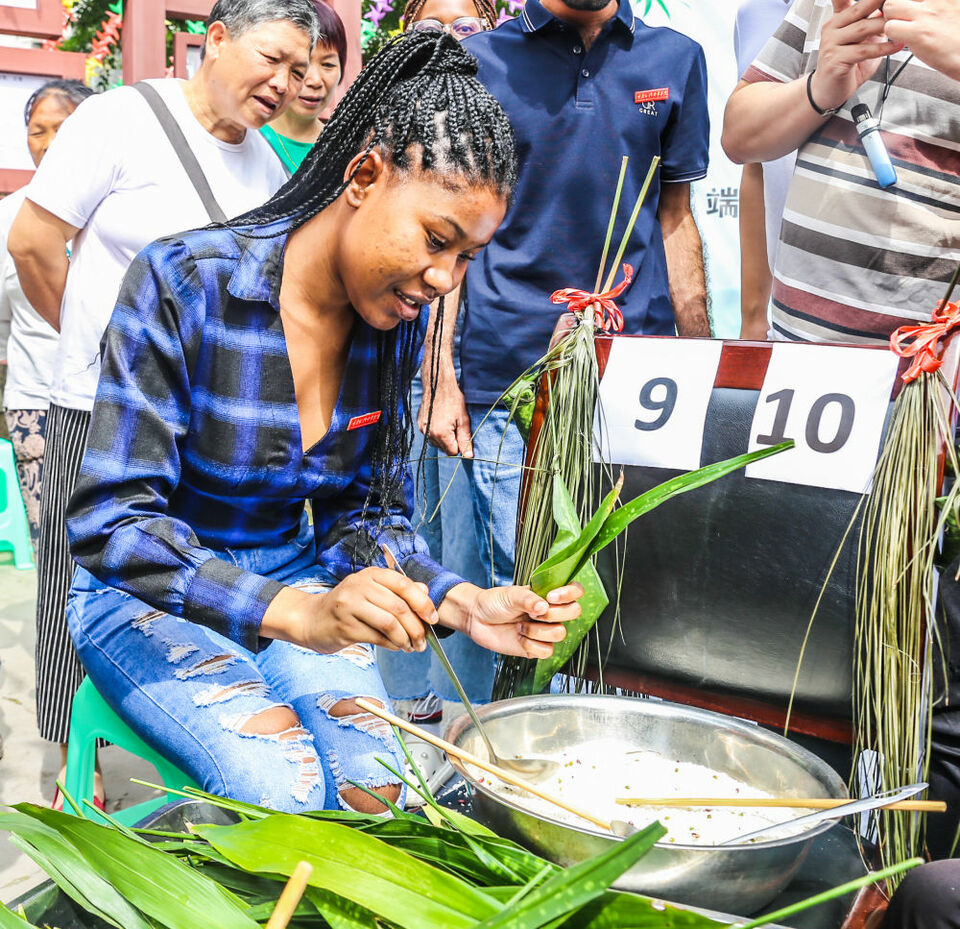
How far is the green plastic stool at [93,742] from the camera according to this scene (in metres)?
1.33

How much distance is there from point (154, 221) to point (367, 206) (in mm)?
933

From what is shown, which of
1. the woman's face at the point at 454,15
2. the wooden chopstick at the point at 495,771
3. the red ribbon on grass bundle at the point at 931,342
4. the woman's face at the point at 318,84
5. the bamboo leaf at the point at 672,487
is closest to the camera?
the wooden chopstick at the point at 495,771

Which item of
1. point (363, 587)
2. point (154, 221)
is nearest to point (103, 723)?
point (363, 587)

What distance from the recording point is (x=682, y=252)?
7.49ft

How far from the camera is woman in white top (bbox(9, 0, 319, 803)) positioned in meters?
2.04

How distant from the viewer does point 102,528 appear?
1.25 m

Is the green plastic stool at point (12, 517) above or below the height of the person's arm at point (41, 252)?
below

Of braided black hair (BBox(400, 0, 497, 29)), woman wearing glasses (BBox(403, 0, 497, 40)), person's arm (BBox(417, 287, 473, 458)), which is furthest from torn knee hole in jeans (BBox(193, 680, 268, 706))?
braided black hair (BBox(400, 0, 497, 29))

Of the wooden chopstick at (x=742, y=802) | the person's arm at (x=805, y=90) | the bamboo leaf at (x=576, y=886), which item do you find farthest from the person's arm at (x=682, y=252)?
the bamboo leaf at (x=576, y=886)

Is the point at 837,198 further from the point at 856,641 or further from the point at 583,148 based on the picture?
the point at 856,641

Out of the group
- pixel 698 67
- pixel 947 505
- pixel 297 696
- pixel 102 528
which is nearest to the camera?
pixel 947 505

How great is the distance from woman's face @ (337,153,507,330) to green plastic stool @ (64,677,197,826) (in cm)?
67

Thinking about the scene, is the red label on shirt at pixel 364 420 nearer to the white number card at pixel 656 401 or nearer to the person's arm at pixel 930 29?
the white number card at pixel 656 401

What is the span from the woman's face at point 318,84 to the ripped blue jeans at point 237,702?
1.74m
